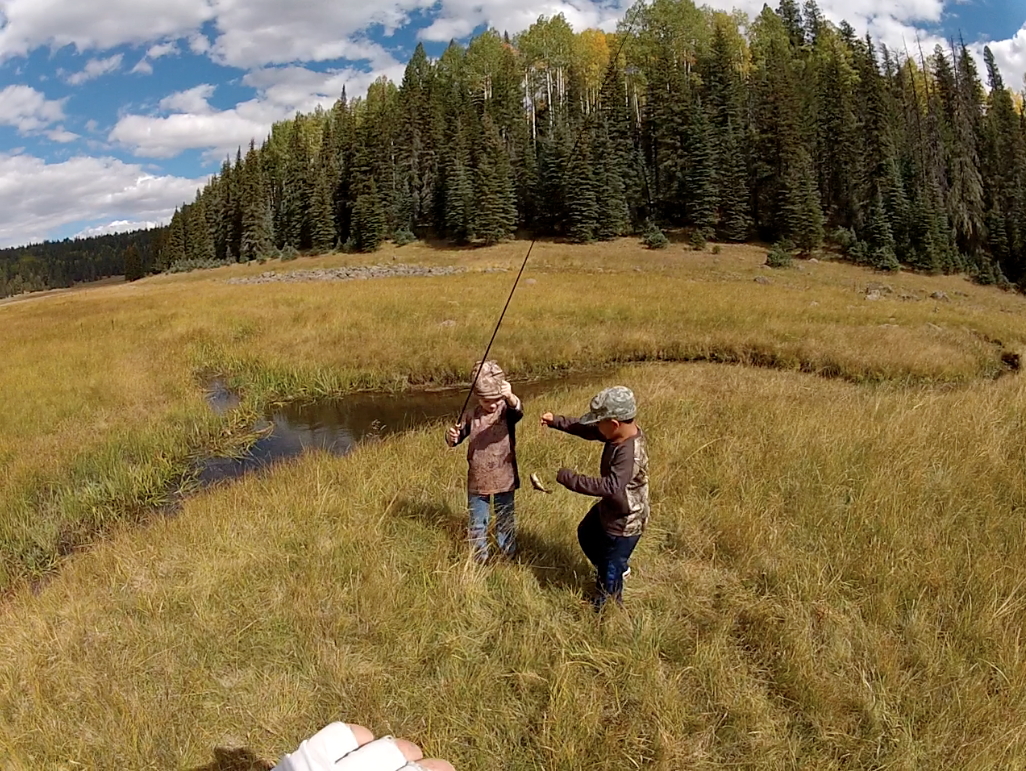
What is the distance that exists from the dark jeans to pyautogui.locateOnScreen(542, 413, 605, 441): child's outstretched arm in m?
0.53

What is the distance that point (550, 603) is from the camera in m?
4.23

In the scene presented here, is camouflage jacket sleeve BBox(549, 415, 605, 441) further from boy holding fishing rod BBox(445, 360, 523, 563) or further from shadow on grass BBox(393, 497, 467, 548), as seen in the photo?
shadow on grass BBox(393, 497, 467, 548)

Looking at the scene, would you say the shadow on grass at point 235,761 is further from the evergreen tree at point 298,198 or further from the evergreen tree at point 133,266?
the evergreen tree at point 133,266

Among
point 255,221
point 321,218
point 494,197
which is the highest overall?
point 255,221

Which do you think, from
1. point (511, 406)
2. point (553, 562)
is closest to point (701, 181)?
point (511, 406)

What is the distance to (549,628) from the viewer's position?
12.9ft

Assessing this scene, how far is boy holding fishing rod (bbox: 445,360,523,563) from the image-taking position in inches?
179

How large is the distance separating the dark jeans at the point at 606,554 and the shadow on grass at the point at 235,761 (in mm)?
2091

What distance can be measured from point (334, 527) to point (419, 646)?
1842mm

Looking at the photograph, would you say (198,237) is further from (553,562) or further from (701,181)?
(553,562)

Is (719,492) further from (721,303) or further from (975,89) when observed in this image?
(975,89)

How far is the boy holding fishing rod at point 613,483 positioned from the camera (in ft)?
12.1

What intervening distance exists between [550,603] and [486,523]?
86cm

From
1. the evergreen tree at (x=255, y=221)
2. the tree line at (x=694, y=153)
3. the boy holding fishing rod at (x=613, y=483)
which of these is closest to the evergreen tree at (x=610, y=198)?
the tree line at (x=694, y=153)
